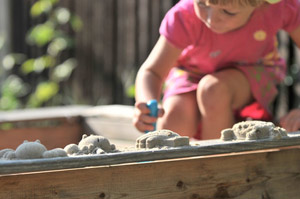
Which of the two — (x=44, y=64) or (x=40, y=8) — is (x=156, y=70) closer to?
(x=44, y=64)

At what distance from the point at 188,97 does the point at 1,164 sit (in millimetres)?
1305

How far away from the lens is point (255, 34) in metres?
2.27

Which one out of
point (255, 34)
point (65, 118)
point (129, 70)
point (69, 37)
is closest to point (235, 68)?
point (255, 34)

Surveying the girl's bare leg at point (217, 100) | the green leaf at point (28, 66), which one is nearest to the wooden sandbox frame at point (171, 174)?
the girl's bare leg at point (217, 100)

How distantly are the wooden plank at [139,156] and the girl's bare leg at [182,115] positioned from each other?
2.76 ft

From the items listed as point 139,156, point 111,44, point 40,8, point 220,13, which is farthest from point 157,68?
point 40,8

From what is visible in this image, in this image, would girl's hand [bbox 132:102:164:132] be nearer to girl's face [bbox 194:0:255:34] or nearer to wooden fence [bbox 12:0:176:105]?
girl's face [bbox 194:0:255:34]

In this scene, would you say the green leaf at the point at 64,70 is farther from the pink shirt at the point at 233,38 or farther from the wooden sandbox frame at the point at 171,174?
the wooden sandbox frame at the point at 171,174

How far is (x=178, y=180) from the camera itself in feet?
4.41

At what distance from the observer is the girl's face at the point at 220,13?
1.84 meters

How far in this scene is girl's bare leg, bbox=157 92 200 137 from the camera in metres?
2.29

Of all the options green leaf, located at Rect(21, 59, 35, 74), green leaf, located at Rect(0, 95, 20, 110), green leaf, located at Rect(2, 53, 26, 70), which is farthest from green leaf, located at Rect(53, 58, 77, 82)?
green leaf, located at Rect(2, 53, 26, 70)

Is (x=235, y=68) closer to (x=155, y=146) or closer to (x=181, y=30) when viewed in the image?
(x=181, y=30)

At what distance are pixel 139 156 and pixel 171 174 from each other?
11cm
